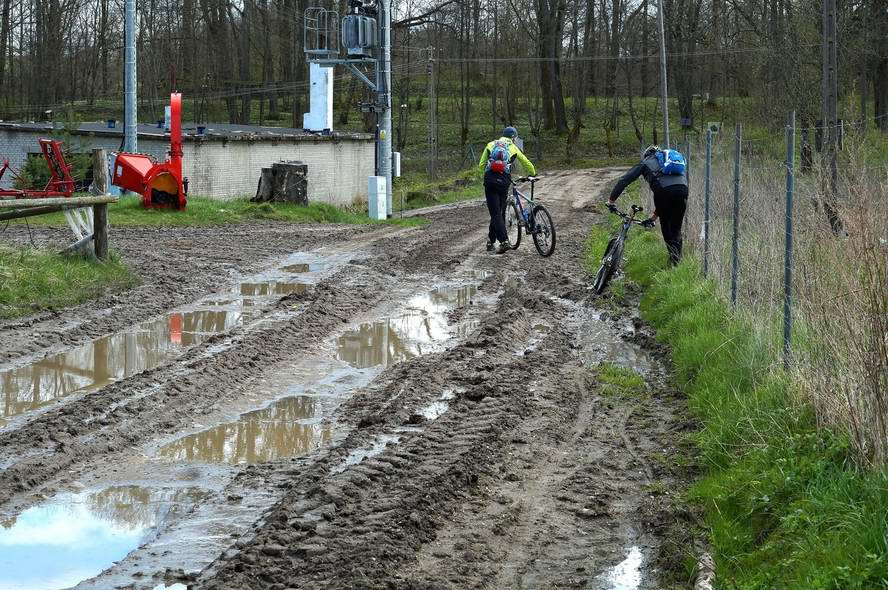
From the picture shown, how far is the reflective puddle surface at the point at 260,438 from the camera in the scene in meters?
7.66

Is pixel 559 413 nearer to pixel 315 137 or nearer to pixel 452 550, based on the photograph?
pixel 452 550

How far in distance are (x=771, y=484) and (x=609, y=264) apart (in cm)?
849

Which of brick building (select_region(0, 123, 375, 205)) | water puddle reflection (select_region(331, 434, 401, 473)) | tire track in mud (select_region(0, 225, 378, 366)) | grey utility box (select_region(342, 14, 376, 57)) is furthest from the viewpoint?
brick building (select_region(0, 123, 375, 205))

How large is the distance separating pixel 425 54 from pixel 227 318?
5807cm

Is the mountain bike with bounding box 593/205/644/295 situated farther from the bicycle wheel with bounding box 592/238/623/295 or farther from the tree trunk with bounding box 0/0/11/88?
the tree trunk with bounding box 0/0/11/88

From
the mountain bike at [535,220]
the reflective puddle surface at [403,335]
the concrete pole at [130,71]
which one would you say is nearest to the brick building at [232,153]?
the concrete pole at [130,71]

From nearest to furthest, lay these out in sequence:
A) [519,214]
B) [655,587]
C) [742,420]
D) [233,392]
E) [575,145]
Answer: [655,587] → [742,420] → [233,392] → [519,214] → [575,145]

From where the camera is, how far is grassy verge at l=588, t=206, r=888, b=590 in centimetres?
491

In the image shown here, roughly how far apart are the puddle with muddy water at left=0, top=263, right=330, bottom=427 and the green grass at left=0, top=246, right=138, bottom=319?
1.40 m

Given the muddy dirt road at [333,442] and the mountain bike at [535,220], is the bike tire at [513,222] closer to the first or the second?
the mountain bike at [535,220]

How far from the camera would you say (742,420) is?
284 inches

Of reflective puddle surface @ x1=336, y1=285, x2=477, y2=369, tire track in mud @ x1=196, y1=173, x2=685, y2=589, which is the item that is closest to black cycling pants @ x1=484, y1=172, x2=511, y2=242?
reflective puddle surface @ x1=336, y1=285, x2=477, y2=369

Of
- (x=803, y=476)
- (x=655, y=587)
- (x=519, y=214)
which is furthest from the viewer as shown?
(x=519, y=214)

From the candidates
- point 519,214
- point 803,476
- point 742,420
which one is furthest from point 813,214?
point 519,214
